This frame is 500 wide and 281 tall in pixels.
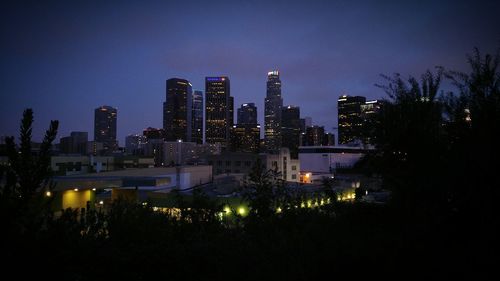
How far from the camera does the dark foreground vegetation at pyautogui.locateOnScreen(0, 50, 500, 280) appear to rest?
10.2 ft

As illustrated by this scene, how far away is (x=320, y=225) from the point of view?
6578 millimetres

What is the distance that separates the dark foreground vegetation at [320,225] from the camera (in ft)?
10.2

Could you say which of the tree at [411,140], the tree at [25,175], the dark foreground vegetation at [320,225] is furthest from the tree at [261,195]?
the tree at [25,175]

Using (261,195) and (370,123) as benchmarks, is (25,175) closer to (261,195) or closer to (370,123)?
(261,195)

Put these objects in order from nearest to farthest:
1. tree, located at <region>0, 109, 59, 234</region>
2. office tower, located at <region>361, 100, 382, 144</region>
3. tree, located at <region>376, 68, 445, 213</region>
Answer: tree, located at <region>0, 109, 59, 234</region> < tree, located at <region>376, 68, 445, 213</region> < office tower, located at <region>361, 100, 382, 144</region>

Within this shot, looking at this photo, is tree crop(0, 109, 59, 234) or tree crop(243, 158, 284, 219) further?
tree crop(243, 158, 284, 219)

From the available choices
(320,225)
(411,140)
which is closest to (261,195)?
(320,225)

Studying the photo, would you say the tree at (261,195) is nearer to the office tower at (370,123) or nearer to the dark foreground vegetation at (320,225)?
the dark foreground vegetation at (320,225)

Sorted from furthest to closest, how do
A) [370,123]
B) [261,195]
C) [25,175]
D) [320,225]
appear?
[370,123] → [261,195] → [320,225] → [25,175]

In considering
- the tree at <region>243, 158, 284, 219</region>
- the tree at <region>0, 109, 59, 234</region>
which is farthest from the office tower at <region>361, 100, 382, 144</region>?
the tree at <region>0, 109, 59, 234</region>

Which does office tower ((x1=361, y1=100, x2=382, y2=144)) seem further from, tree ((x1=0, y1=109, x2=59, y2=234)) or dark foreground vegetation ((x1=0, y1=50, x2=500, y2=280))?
tree ((x1=0, y1=109, x2=59, y2=234))

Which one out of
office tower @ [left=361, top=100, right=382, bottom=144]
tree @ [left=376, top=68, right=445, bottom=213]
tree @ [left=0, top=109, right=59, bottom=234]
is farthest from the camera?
office tower @ [left=361, top=100, right=382, bottom=144]

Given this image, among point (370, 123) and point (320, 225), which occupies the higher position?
point (370, 123)

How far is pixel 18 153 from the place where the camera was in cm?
311
